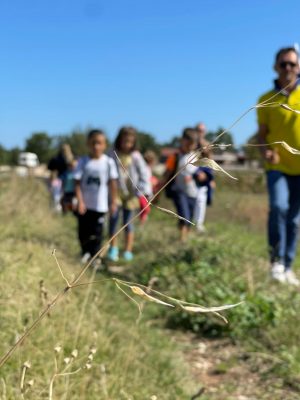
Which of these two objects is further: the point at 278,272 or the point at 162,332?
the point at 278,272

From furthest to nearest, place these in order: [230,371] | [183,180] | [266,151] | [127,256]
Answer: [183,180], [127,256], [266,151], [230,371]

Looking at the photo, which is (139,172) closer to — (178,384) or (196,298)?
(196,298)

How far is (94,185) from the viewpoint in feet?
19.4

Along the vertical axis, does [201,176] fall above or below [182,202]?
above

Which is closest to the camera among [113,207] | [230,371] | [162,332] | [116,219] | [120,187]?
[230,371]

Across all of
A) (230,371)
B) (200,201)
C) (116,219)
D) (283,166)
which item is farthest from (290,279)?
(200,201)

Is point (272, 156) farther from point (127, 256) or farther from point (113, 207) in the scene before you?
point (127, 256)

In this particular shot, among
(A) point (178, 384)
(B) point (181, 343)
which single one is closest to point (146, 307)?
(B) point (181, 343)

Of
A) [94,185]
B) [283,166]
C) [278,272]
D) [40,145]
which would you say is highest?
[283,166]

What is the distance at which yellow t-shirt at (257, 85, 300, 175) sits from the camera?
15.5 feet

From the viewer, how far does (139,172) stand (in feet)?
22.6

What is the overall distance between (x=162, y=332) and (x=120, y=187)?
3206 mm

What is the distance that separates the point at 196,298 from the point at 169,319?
0.23m

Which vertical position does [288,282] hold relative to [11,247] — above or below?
below
